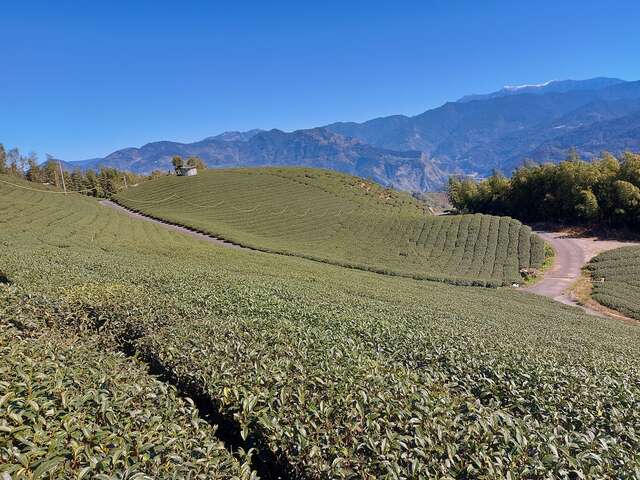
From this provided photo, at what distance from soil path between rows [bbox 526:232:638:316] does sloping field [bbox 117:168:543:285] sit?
8.54 ft

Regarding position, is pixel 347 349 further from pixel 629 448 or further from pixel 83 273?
pixel 83 273

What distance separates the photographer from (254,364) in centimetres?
555

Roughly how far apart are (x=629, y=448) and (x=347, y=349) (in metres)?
3.88

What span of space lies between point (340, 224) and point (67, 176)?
82701 mm

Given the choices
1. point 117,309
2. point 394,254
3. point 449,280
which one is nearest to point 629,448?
Answer: point 117,309

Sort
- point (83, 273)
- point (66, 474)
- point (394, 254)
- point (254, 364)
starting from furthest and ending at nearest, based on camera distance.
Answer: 1. point (394, 254)
2. point (83, 273)
3. point (254, 364)
4. point (66, 474)

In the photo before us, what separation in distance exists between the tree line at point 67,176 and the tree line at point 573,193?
92180 mm

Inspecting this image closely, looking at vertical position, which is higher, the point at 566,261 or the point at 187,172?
the point at 187,172

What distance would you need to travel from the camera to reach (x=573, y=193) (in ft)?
190

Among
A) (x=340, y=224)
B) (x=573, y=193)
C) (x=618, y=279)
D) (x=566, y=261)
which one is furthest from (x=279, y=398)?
(x=573, y=193)

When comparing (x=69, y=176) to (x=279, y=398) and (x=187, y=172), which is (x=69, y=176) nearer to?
(x=187, y=172)

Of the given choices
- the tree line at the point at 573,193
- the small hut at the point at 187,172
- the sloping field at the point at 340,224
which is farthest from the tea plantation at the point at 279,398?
the small hut at the point at 187,172

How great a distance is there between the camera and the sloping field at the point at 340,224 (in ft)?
140

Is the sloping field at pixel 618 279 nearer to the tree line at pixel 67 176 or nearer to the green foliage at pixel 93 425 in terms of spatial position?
the green foliage at pixel 93 425
